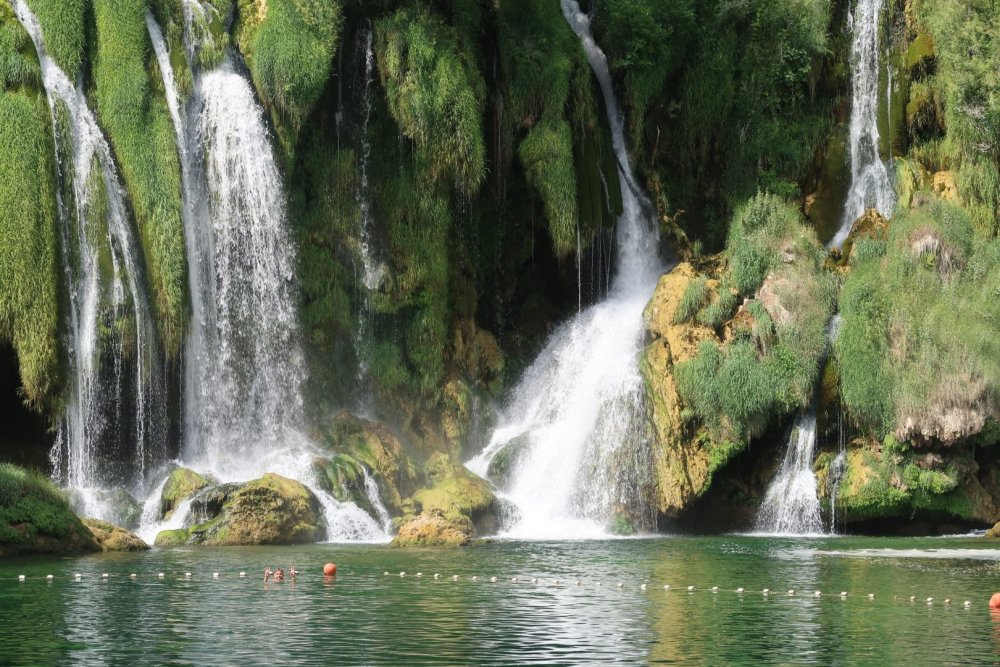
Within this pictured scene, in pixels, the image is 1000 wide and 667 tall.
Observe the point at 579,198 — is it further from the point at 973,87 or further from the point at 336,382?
the point at 973,87

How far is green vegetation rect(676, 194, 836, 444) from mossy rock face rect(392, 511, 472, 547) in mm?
6988

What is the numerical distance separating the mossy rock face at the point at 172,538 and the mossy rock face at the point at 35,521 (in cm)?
186

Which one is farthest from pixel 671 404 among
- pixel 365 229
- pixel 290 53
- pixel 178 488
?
pixel 290 53

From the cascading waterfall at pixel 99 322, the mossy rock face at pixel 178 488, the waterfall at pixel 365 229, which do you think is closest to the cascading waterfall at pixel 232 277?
the cascading waterfall at pixel 99 322

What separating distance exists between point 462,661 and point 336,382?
21.8 m

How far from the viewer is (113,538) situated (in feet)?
81.4

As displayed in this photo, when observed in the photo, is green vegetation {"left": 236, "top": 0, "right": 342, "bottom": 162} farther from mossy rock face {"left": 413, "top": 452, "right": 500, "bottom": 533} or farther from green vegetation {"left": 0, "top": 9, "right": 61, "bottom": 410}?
mossy rock face {"left": 413, "top": 452, "right": 500, "bottom": 533}

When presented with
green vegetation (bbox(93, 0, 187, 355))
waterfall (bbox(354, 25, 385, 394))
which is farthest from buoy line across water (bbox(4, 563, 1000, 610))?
waterfall (bbox(354, 25, 385, 394))

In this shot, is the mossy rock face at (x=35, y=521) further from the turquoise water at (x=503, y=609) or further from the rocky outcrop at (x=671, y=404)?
the rocky outcrop at (x=671, y=404)

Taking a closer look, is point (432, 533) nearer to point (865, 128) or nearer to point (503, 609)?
point (503, 609)

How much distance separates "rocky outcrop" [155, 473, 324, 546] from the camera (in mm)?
26359

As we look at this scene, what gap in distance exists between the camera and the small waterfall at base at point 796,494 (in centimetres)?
3066

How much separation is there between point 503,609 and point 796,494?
15150 millimetres

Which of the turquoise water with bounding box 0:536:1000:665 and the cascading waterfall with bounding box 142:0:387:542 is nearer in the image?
the turquoise water with bounding box 0:536:1000:665
